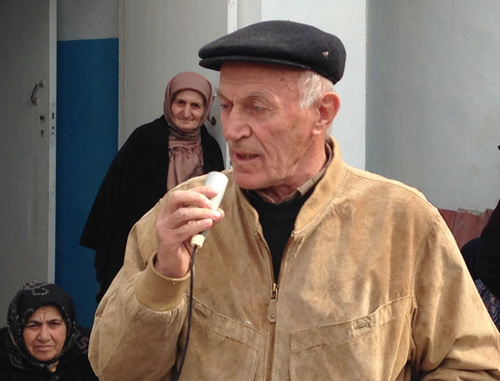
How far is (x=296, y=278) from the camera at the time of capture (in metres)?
2.14

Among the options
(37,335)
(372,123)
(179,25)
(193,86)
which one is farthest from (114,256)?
A: (372,123)

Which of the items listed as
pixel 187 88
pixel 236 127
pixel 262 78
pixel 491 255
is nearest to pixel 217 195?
pixel 236 127

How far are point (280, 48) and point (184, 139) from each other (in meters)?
2.83

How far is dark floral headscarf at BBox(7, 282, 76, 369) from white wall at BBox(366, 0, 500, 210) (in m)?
1.88

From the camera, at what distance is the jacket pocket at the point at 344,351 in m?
2.09

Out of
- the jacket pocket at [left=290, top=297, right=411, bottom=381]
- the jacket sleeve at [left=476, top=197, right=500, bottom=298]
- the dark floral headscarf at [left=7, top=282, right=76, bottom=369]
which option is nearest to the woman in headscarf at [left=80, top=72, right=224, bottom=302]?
the dark floral headscarf at [left=7, top=282, right=76, bottom=369]

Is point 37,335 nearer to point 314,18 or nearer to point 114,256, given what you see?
point 114,256

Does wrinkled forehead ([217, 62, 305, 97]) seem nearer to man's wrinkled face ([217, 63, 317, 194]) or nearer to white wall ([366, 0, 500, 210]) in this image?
man's wrinkled face ([217, 63, 317, 194])

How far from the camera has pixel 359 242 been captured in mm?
2156

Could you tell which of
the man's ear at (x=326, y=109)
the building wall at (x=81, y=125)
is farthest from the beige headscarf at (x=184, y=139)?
the man's ear at (x=326, y=109)

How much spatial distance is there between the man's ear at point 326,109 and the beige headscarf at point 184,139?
8.32ft

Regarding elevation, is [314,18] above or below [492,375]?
above

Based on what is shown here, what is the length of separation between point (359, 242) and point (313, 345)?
27cm

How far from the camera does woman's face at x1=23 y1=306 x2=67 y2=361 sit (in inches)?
173
